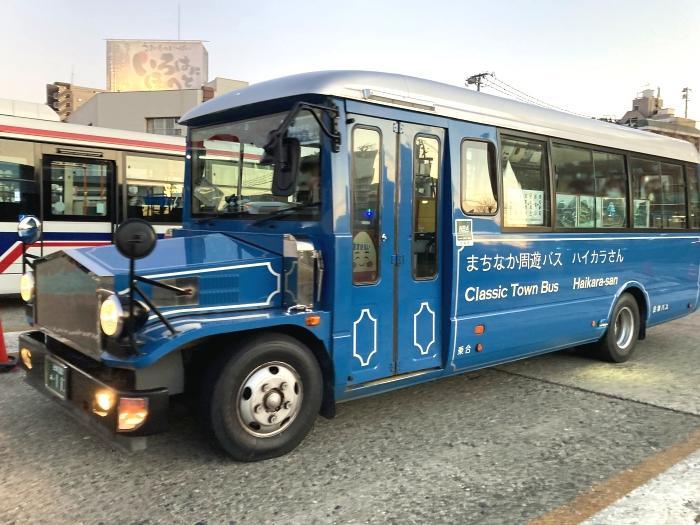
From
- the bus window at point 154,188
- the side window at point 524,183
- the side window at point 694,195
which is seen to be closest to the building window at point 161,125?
the bus window at point 154,188

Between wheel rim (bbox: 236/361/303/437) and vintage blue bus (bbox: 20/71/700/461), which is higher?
vintage blue bus (bbox: 20/71/700/461)

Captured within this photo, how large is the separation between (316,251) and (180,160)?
7716 millimetres

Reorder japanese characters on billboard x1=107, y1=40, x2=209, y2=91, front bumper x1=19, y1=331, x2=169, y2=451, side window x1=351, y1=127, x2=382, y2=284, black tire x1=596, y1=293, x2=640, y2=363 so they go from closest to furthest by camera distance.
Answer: front bumper x1=19, y1=331, x2=169, y2=451 < side window x1=351, y1=127, x2=382, y2=284 < black tire x1=596, y1=293, x2=640, y2=363 < japanese characters on billboard x1=107, y1=40, x2=209, y2=91

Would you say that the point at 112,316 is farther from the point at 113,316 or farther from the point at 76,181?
the point at 76,181

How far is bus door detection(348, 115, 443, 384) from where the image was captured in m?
4.11

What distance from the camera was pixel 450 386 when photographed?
5.53 metres

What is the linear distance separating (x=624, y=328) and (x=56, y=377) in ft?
19.3

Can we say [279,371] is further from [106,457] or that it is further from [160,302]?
[106,457]

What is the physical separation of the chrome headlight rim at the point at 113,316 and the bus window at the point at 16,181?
7003 millimetres

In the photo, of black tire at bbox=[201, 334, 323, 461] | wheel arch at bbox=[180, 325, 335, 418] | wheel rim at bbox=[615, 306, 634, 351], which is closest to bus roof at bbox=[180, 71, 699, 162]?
wheel arch at bbox=[180, 325, 335, 418]

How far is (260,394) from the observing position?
11.9 feet

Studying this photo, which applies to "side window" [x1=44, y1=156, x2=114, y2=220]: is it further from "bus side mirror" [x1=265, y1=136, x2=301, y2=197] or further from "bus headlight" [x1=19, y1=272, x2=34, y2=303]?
"bus side mirror" [x1=265, y1=136, x2=301, y2=197]

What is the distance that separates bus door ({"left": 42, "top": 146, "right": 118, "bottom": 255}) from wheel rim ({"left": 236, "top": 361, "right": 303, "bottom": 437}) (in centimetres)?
681

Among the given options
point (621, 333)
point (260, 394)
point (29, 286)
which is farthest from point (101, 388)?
point (621, 333)
